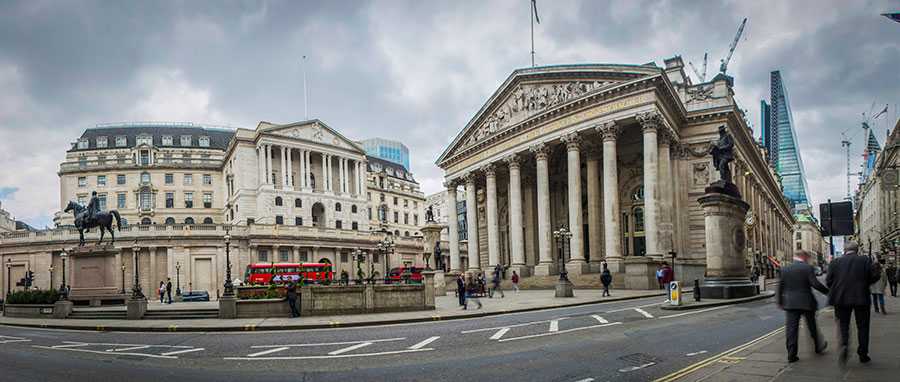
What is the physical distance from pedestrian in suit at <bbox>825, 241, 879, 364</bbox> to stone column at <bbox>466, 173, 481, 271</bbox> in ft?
160

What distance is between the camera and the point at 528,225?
55.5 meters

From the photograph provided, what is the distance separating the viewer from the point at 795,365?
26.0ft

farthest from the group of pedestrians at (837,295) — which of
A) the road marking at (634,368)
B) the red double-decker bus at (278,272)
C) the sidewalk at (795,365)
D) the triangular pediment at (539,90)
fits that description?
the red double-decker bus at (278,272)

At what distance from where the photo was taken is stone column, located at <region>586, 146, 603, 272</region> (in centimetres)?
4500

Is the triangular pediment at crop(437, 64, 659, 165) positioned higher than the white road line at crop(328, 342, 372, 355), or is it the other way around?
the triangular pediment at crop(437, 64, 659, 165)

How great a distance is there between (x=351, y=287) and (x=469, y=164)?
37.5 meters

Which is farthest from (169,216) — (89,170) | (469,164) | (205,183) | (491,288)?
(491,288)

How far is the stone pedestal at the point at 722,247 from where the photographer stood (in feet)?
74.4

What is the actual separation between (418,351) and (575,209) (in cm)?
3272

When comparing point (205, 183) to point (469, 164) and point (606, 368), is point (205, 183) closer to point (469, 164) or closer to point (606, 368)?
point (469, 164)

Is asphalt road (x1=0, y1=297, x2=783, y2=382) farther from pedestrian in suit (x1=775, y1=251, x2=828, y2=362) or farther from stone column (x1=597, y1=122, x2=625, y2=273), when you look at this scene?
stone column (x1=597, y1=122, x2=625, y2=273)

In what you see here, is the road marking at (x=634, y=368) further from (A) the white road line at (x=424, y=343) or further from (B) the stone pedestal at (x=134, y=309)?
(B) the stone pedestal at (x=134, y=309)

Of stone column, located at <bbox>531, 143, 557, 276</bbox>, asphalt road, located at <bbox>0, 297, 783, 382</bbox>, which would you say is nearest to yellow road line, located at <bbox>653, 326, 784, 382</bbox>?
asphalt road, located at <bbox>0, 297, 783, 382</bbox>

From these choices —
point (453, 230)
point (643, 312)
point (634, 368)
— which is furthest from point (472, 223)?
point (634, 368)
